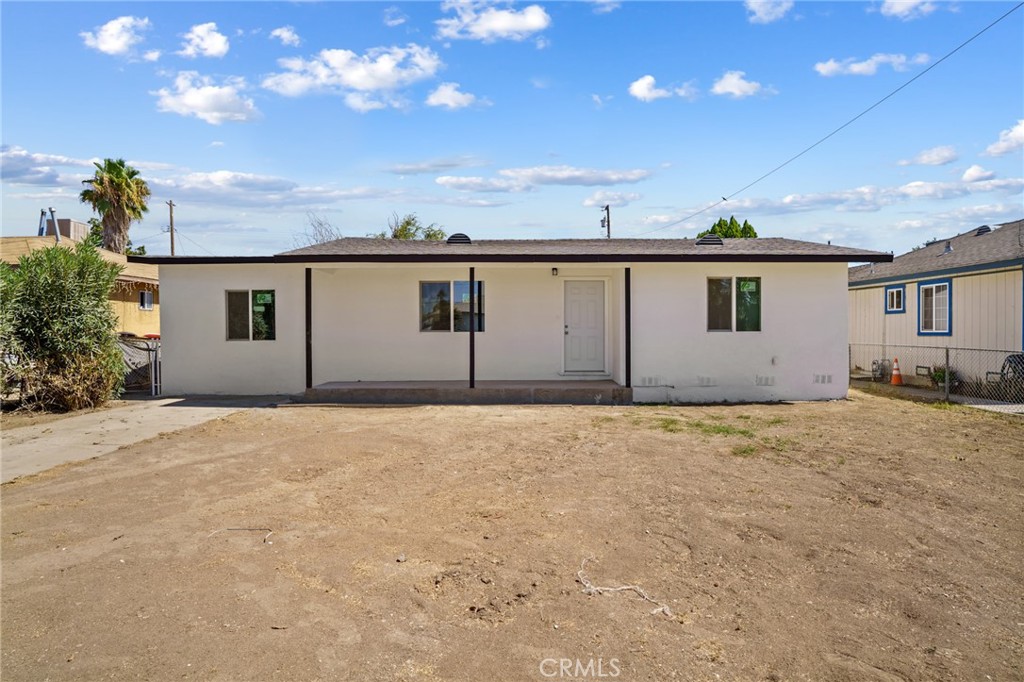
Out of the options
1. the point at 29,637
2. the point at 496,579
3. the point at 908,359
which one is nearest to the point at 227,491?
the point at 29,637

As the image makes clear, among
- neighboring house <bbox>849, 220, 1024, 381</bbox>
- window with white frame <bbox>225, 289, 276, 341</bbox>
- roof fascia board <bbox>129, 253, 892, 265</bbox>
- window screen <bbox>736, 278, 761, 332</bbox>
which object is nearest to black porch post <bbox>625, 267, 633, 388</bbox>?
roof fascia board <bbox>129, 253, 892, 265</bbox>

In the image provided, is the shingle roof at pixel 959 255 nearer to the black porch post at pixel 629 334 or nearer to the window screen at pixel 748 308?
the window screen at pixel 748 308

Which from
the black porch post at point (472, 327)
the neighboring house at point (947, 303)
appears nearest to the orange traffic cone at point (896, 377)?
the neighboring house at point (947, 303)

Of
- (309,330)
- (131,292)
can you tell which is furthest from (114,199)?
(309,330)

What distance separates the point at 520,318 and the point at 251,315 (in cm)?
572

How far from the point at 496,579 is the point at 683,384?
30.2ft

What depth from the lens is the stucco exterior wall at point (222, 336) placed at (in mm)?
13445

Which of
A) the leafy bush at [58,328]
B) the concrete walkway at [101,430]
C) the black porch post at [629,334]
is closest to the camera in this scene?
the concrete walkway at [101,430]

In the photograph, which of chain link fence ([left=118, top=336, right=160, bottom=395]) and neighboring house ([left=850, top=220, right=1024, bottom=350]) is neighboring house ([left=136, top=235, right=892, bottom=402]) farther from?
neighboring house ([left=850, top=220, right=1024, bottom=350])

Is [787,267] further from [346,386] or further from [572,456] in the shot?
[346,386]

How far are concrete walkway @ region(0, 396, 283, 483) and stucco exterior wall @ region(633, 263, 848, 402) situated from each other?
7651 mm

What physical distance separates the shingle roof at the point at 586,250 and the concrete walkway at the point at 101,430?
332cm

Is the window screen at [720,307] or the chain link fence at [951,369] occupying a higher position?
the window screen at [720,307]

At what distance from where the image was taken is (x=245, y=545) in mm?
4812
